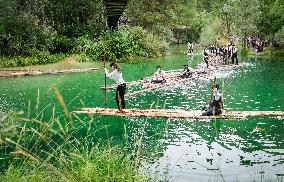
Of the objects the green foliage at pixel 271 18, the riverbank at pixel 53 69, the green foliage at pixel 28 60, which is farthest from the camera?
the green foliage at pixel 271 18

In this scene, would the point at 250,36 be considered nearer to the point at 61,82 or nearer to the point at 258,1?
the point at 258,1

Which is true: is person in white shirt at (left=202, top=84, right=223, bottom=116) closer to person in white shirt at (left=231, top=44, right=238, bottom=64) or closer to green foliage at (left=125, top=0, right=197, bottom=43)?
person in white shirt at (left=231, top=44, right=238, bottom=64)

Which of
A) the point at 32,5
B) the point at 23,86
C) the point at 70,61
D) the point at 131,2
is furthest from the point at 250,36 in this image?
the point at 23,86

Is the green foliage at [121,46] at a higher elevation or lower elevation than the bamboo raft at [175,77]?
higher

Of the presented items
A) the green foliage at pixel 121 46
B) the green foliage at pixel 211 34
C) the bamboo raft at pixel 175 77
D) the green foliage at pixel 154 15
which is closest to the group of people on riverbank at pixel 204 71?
the bamboo raft at pixel 175 77

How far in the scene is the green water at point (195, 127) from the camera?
10.6 metres

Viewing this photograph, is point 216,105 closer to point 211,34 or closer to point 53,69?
point 53,69

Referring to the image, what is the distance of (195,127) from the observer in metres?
15.3

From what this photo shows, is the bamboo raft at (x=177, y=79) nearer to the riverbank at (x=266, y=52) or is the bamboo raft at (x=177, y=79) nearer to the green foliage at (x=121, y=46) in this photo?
the green foliage at (x=121, y=46)

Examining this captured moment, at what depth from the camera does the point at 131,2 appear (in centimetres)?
4575

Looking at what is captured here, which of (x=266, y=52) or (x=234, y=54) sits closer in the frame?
(x=234, y=54)

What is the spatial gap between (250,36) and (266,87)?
889 inches

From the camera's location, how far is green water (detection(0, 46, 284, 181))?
10.6 metres

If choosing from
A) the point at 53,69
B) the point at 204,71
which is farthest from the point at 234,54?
the point at 53,69
